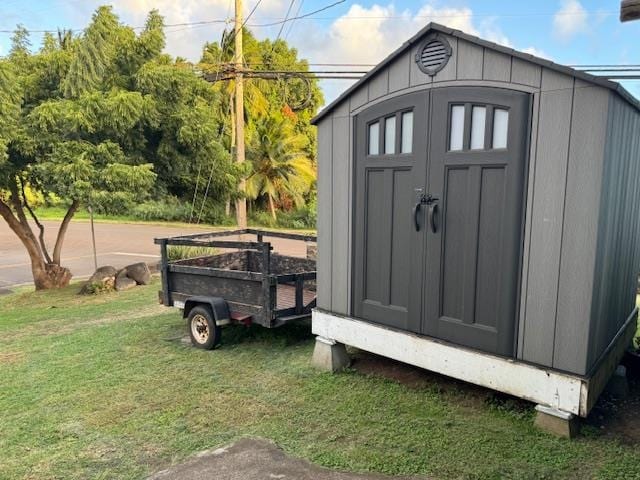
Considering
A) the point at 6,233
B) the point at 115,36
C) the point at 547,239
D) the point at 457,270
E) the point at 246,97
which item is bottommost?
the point at 6,233

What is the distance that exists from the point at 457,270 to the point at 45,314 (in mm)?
7463

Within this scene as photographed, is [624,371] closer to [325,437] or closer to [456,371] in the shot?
[456,371]

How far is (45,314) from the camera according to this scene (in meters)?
8.37

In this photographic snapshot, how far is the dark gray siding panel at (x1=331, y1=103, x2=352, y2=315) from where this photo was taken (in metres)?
4.09

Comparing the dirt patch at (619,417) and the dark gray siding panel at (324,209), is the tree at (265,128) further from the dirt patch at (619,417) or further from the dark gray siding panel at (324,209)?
the dirt patch at (619,417)

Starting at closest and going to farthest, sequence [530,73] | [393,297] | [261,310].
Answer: [530,73] → [393,297] → [261,310]

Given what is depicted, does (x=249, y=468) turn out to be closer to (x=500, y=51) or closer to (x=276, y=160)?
(x=500, y=51)

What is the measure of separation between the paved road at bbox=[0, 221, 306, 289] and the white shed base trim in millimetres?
10919

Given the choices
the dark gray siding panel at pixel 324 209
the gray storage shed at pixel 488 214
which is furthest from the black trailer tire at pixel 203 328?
the gray storage shed at pixel 488 214

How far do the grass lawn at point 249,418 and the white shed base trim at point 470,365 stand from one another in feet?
0.84

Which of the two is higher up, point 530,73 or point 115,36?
point 115,36

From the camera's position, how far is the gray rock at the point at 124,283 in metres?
10.5

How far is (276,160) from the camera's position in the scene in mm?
25734

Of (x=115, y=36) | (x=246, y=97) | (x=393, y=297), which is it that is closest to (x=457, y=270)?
(x=393, y=297)
